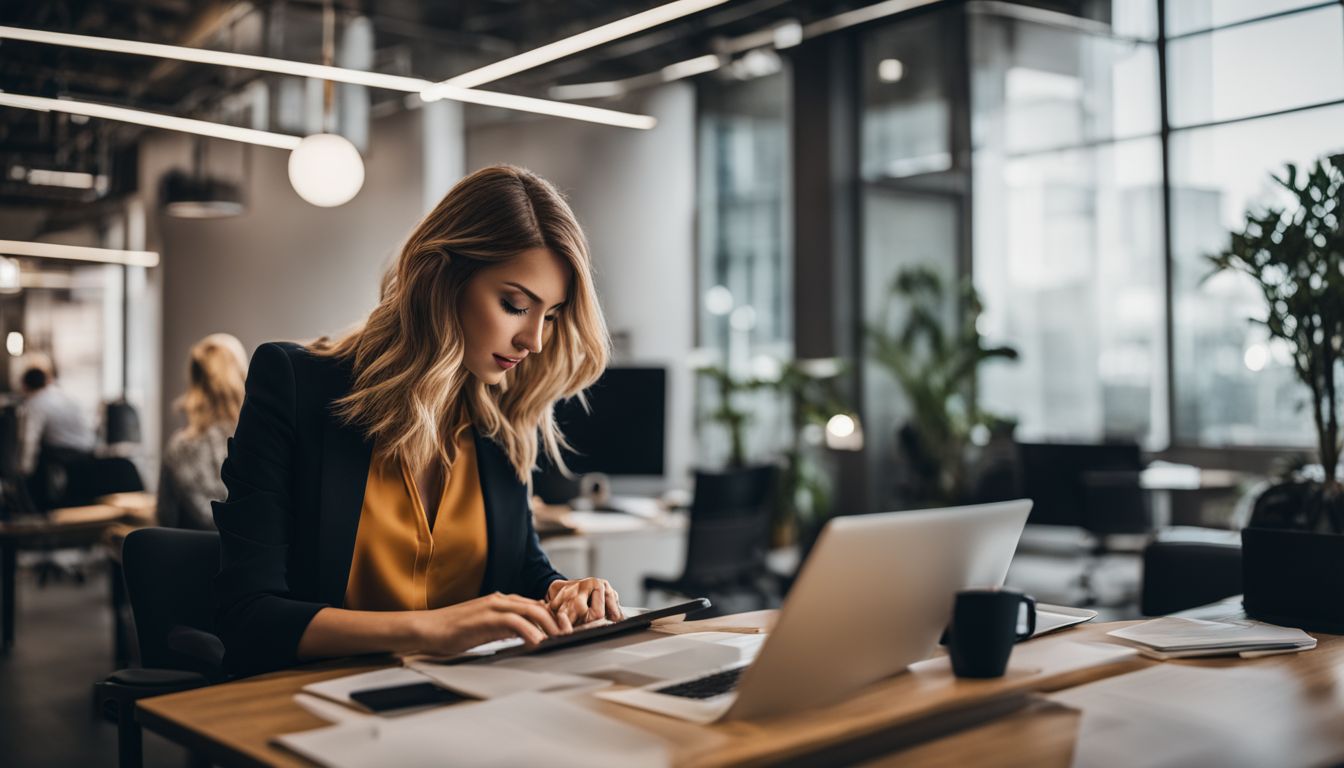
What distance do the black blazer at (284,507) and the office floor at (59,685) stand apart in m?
2.54

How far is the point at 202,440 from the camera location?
4375 mm

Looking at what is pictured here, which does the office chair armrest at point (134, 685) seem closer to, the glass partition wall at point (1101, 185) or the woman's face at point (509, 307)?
the woman's face at point (509, 307)

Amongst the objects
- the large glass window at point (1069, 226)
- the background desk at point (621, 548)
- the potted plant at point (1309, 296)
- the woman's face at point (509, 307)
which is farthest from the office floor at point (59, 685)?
the large glass window at point (1069, 226)

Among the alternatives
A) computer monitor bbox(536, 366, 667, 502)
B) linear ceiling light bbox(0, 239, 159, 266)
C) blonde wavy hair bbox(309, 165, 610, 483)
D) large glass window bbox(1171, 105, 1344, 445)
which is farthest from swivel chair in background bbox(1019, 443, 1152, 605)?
linear ceiling light bbox(0, 239, 159, 266)

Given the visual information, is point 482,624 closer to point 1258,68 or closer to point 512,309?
point 512,309

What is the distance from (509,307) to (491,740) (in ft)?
3.03

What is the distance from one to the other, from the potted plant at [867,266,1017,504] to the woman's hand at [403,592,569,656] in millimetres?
6705

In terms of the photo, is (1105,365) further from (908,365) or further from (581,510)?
(581,510)

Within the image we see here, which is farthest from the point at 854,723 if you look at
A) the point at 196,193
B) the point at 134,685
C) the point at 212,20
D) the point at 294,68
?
the point at 212,20

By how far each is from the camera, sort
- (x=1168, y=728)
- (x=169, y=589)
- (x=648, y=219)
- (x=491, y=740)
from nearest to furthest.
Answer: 1. (x=491, y=740)
2. (x=1168, y=728)
3. (x=169, y=589)
4. (x=648, y=219)

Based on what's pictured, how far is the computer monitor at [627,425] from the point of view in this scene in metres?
4.57

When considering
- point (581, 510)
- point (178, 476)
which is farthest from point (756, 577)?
point (178, 476)

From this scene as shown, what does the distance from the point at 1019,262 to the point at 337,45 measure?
543 centimetres

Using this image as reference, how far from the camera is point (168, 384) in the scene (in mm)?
12836
